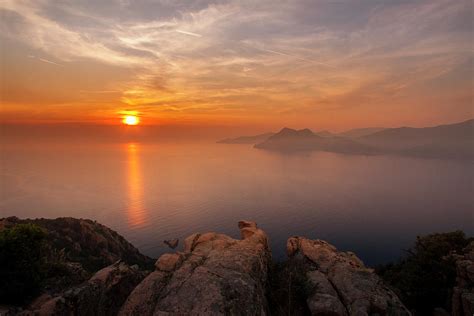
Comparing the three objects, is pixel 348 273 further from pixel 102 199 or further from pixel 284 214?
pixel 102 199

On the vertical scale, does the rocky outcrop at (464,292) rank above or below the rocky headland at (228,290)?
below

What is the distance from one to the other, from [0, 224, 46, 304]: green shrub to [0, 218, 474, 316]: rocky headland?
1076 millimetres

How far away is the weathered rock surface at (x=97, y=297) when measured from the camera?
17.9 meters

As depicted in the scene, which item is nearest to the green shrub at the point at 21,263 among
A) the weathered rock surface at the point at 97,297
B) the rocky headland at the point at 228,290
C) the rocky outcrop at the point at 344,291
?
the rocky headland at the point at 228,290

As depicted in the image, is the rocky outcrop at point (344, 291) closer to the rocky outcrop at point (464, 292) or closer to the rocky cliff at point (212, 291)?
the rocky cliff at point (212, 291)

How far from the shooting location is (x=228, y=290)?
60.9 feet

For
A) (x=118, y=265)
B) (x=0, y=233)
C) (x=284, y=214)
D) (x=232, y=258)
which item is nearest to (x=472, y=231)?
(x=284, y=214)

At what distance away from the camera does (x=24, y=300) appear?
18891mm

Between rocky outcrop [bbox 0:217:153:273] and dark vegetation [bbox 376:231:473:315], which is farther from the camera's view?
rocky outcrop [bbox 0:217:153:273]

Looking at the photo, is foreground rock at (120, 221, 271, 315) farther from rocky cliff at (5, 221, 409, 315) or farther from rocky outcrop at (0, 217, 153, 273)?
rocky outcrop at (0, 217, 153, 273)

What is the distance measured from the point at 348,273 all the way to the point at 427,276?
1374cm

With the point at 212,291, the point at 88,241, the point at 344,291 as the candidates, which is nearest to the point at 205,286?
the point at 212,291

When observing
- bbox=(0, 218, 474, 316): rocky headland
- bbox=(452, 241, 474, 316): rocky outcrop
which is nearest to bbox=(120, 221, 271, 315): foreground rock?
bbox=(0, 218, 474, 316): rocky headland

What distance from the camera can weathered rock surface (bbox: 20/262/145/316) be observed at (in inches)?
706
